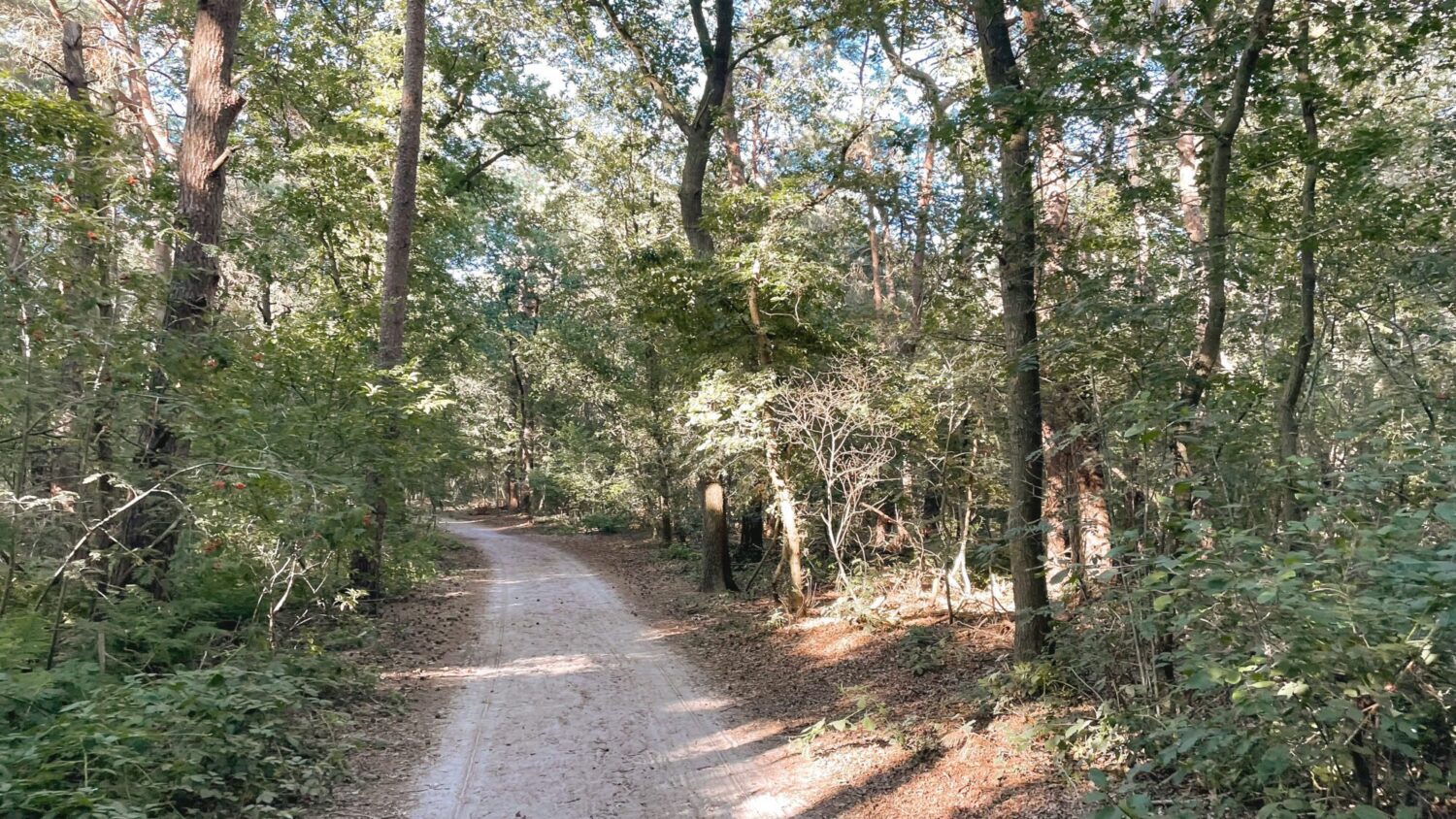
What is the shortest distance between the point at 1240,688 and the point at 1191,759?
25.4 inches

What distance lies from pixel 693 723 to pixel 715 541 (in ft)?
22.5

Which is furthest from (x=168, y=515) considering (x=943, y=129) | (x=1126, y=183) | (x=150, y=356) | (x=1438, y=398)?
(x=1438, y=398)

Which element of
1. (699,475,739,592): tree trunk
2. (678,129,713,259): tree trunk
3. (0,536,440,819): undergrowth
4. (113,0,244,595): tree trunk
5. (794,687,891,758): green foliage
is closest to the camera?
(0,536,440,819): undergrowth

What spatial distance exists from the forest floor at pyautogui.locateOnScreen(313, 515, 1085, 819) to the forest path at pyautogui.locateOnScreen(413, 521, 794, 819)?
2cm

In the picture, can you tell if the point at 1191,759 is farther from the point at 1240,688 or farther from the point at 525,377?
the point at 525,377

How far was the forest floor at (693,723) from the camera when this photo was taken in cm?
536

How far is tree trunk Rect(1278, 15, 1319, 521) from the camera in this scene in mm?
5957

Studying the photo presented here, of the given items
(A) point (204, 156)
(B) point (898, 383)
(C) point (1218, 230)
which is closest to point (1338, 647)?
(C) point (1218, 230)

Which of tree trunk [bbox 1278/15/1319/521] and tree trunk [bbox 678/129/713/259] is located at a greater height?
tree trunk [bbox 678/129/713/259]

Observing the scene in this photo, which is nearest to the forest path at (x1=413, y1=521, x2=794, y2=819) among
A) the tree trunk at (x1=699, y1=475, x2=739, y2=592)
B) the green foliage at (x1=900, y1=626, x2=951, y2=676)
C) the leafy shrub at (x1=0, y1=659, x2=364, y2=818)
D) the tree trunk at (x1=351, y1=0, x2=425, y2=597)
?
the leafy shrub at (x1=0, y1=659, x2=364, y2=818)

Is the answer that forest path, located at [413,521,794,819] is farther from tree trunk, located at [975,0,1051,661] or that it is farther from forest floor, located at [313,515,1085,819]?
tree trunk, located at [975,0,1051,661]

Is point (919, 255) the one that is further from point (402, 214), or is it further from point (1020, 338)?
point (402, 214)

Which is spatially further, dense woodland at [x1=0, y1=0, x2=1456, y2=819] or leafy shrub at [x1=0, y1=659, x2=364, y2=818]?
leafy shrub at [x1=0, y1=659, x2=364, y2=818]

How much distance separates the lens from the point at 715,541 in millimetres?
14070
